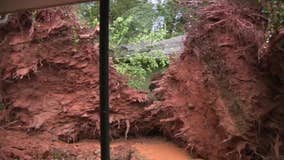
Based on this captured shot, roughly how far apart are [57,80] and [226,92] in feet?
7.30

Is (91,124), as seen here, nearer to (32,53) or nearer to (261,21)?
(32,53)

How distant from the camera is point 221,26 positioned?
5.45 meters

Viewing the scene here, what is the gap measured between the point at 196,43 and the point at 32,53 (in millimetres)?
2073

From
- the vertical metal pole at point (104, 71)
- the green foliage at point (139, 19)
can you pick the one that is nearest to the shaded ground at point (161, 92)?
the green foliage at point (139, 19)

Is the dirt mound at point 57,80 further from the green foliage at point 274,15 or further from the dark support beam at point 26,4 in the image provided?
the dark support beam at point 26,4

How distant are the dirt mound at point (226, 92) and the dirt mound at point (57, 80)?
2.20 feet

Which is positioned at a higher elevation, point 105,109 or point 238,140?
point 105,109

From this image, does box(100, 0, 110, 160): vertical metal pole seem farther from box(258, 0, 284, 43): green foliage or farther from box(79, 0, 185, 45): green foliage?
box(79, 0, 185, 45): green foliage

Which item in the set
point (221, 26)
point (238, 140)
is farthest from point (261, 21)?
point (238, 140)

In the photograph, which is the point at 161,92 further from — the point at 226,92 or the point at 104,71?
the point at 104,71

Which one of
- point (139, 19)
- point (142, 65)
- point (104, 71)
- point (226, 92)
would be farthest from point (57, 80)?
point (139, 19)

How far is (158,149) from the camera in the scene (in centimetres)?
595

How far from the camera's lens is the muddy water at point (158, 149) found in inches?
224

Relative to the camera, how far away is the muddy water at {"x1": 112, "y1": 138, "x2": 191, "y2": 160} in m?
5.69
